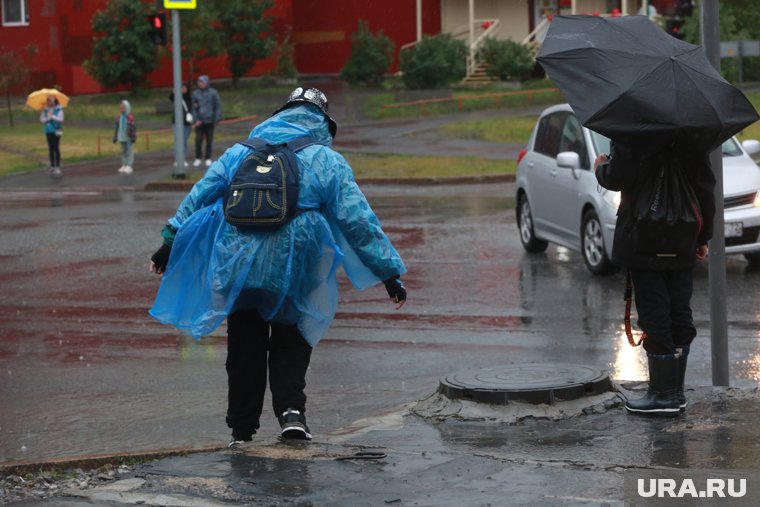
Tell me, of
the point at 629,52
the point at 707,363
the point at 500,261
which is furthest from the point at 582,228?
the point at 629,52

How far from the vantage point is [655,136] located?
20.8 ft

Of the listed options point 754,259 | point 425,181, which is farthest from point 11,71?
point 754,259

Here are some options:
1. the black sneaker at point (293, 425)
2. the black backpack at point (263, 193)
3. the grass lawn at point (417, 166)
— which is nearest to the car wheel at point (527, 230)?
the black sneaker at point (293, 425)

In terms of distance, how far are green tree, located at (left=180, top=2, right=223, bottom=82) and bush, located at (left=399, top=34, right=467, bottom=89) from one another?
633 cm

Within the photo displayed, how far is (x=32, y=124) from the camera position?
4075 centimetres

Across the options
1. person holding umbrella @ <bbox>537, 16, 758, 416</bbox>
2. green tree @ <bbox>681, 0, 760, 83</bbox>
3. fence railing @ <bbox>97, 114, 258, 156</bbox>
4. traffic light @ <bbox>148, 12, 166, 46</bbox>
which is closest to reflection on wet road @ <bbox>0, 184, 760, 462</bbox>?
person holding umbrella @ <bbox>537, 16, 758, 416</bbox>

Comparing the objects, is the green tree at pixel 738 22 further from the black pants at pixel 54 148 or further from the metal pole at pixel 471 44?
the black pants at pixel 54 148

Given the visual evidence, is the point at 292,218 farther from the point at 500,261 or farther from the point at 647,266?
the point at 500,261

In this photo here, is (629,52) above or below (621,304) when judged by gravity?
above

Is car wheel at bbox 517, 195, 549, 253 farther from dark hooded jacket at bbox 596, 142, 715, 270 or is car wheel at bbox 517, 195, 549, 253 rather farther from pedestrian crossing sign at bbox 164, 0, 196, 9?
pedestrian crossing sign at bbox 164, 0, 196, 9

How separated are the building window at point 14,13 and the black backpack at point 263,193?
141 ft

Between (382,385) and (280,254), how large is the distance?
269 cm

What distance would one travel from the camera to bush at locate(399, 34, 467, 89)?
1708 inches

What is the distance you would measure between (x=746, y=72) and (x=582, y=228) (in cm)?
3525
